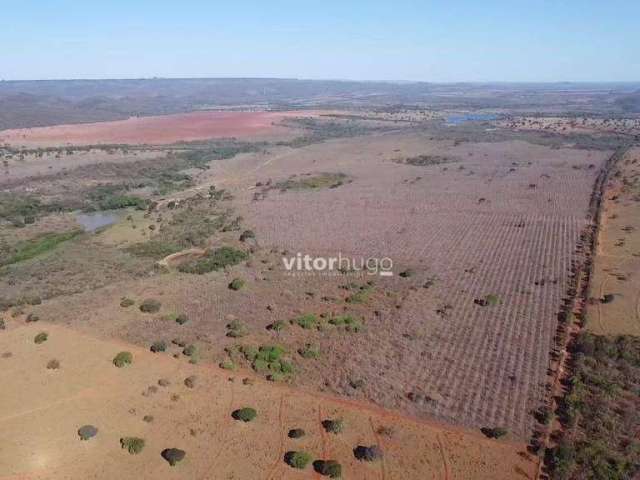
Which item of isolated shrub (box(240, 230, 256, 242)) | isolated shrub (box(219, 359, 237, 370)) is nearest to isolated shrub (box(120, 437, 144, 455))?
A: isolated shrub (box(219, 359, 237, 370))

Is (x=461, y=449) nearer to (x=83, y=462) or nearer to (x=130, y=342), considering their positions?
(x=83, y=462)

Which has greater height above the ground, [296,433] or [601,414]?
[601,414]

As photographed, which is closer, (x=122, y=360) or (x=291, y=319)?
(x=122, y=360)

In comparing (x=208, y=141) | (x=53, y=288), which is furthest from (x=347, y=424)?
(x=208, y=141)

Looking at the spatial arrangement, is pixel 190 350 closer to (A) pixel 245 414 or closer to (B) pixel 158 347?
(B) pixel 158 347

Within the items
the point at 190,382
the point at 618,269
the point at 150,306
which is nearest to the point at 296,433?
the point at 190,382

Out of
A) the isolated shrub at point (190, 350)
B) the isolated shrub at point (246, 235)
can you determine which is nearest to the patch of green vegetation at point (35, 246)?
the isolated shrub at point (246, 235)

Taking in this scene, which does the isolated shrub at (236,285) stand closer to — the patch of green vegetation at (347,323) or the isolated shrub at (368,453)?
the patch of green vegetation at (347,323)
